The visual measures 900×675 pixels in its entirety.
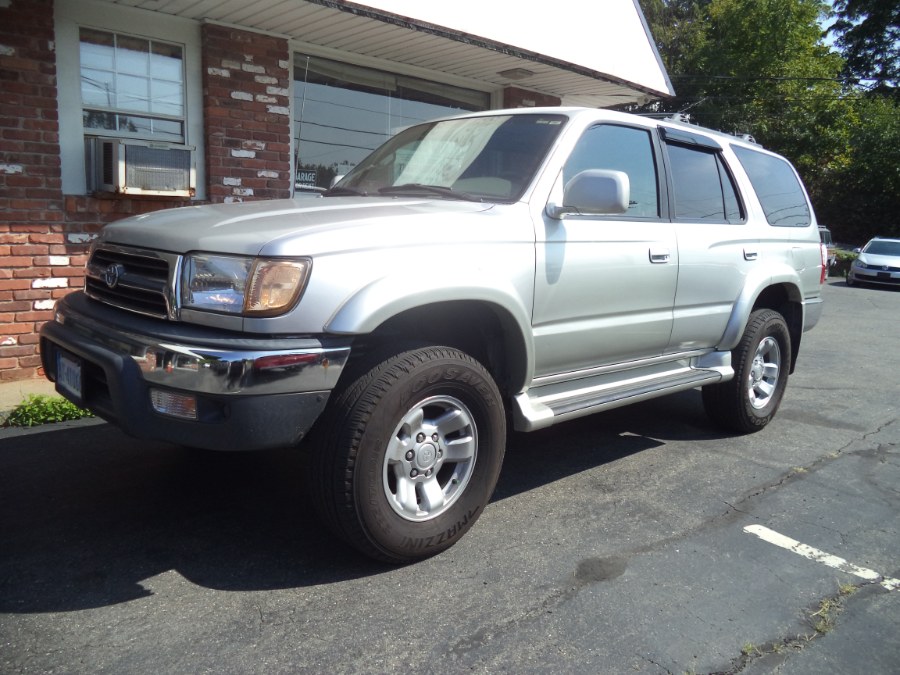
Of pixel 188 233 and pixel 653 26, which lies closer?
pixel 188 233

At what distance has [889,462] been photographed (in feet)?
15.9

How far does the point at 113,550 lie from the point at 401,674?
151 centimetres

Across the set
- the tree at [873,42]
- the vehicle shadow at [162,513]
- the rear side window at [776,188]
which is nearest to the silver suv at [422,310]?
the vehicle shadow at [162,513]

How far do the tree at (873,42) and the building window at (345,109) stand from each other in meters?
30.3

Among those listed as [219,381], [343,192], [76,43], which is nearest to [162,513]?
[219,381]

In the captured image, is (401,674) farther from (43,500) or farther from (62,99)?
(62,99)

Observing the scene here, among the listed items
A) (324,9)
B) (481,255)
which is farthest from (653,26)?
(481,255)

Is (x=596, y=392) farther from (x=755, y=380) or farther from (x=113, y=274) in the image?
(x=113, y=274)

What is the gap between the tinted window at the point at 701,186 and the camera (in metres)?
4.62

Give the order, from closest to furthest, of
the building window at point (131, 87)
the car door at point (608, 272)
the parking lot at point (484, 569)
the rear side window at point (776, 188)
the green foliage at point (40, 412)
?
1. the parking lot at point (484, 569)
2. the car door at point (608, 272)
3. the green foliage at point (40, 412)
4. the rear side window at point (776, 188)
5. the building window at point (131, 87)

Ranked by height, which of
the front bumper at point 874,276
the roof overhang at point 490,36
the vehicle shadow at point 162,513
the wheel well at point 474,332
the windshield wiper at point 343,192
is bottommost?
the vehicle shadow at point 162,513

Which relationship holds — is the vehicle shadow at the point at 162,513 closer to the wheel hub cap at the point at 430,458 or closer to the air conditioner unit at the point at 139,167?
the wheel hub cap at the point at 430,458

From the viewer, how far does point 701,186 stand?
190 inches

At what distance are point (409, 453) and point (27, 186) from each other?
4505 millimetres
